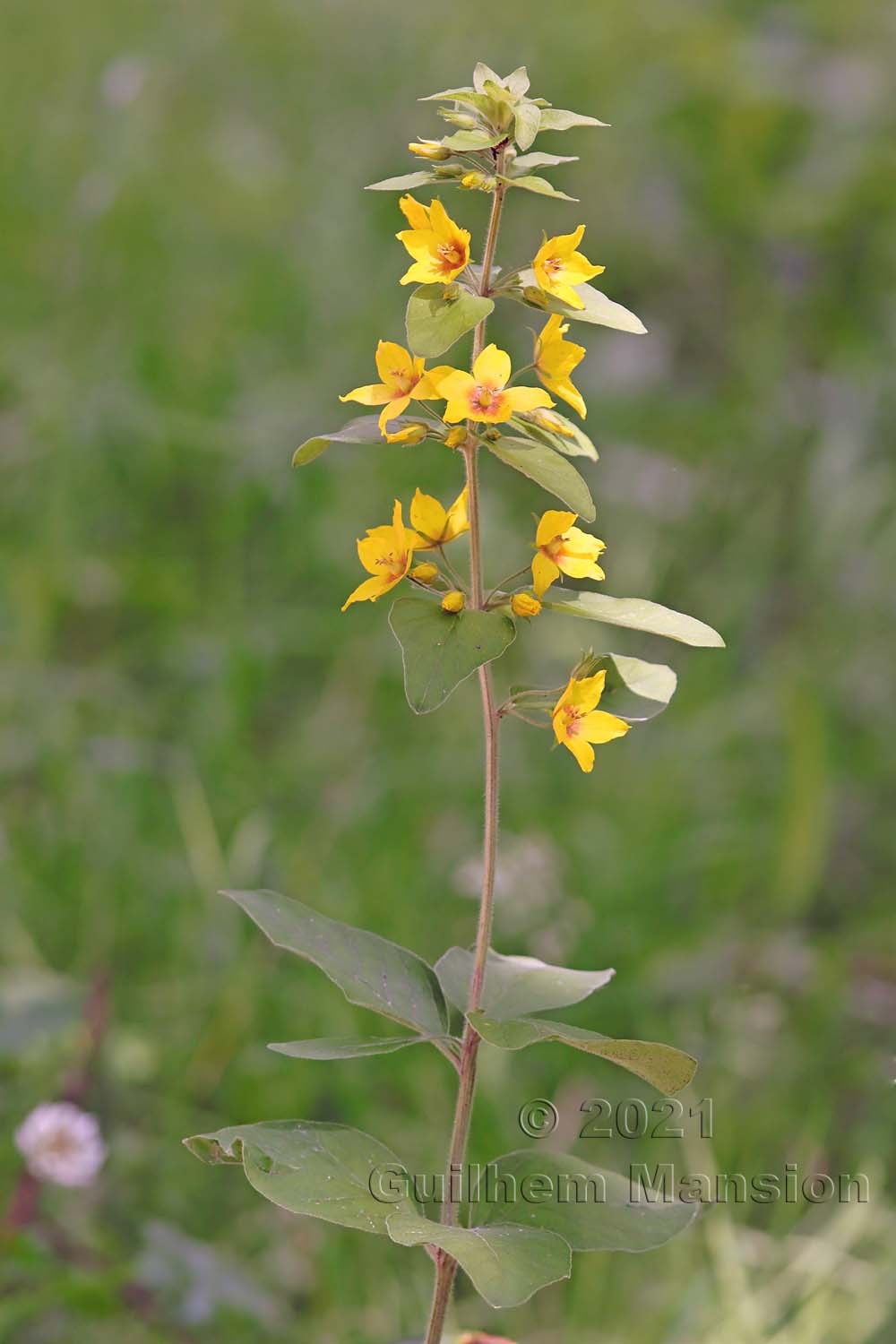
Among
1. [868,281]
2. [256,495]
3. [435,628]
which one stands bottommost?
[256,495]

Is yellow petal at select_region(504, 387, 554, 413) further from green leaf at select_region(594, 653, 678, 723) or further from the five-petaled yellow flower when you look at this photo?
green leaf at select_region(594, 653, 678, 723)

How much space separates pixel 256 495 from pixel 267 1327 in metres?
1.56

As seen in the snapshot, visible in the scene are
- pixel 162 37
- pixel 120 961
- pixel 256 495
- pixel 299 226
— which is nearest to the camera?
pixel 120 961

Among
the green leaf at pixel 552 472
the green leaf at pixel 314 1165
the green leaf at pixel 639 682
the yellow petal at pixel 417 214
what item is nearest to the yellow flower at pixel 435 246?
the yellow petal at pixel 417 214

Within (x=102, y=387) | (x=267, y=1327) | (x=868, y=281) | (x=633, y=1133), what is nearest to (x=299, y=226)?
(x=102, y=387)

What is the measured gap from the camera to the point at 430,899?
80.6 inches

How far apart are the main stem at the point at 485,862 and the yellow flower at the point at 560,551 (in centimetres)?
4

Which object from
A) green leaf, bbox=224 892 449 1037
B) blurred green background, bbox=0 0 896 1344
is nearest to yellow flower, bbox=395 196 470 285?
green leaf, bbox=224 892 449 1037

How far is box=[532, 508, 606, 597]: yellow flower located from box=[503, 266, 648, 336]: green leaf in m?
0.11

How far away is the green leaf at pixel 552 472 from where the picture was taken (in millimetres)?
789

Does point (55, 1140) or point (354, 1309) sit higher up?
point (55, 1140)

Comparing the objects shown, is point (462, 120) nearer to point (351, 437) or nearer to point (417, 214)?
point (417, 214)

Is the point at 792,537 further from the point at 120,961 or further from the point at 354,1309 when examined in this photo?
the point at 354,1309

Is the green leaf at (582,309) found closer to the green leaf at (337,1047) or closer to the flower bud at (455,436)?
the flower bud at (455,436)
